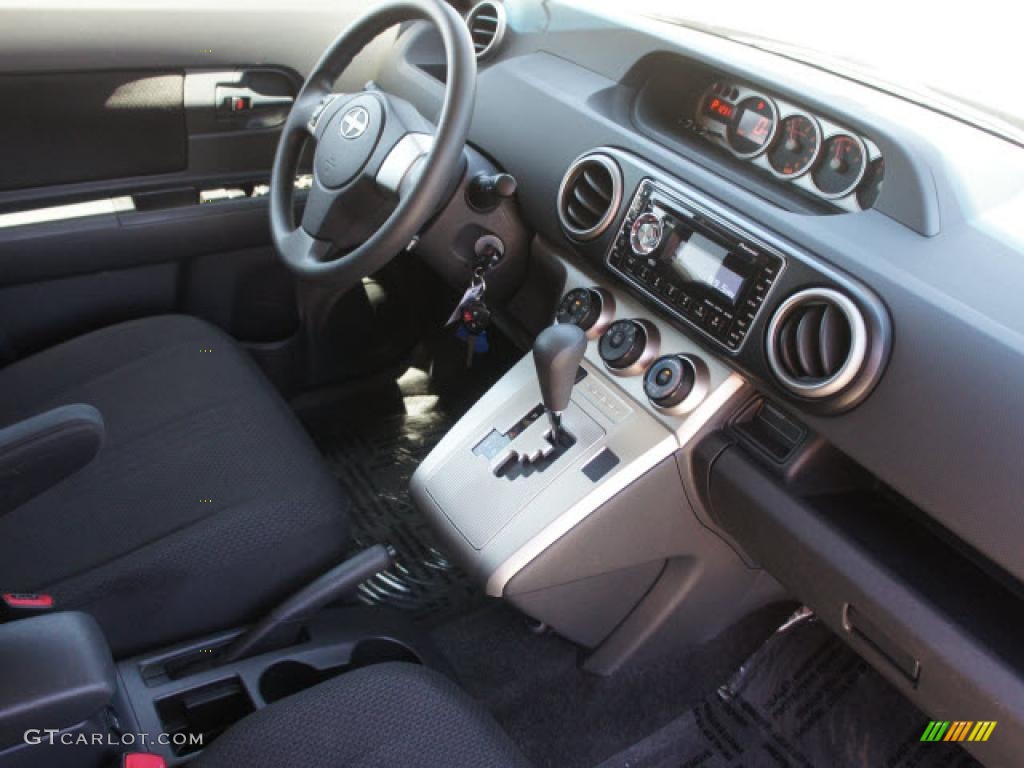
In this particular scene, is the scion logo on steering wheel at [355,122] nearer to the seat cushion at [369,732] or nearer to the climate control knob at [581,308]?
the climate control knob at [581,308]

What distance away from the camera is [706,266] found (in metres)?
1.25

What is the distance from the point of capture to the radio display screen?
48.0 inches

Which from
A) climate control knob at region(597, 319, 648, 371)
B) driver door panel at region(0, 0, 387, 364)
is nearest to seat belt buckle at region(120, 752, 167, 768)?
climate control knob at region(597, 319, 648, 371)

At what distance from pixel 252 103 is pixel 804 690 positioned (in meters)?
1.40

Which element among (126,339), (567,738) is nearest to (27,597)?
(126,339)

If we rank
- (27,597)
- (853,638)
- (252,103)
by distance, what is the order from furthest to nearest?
(252,103) → (853,638) → (27,597)

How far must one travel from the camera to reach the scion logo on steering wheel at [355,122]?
139 centimetres

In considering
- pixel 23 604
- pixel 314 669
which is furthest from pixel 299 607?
pixel 23 604

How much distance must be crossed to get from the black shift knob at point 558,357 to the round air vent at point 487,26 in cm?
66

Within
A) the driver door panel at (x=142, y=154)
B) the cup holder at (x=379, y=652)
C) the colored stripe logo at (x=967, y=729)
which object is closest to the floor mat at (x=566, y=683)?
the cup holder at (x=379, y=652)

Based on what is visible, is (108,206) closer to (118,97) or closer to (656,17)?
(118,97)

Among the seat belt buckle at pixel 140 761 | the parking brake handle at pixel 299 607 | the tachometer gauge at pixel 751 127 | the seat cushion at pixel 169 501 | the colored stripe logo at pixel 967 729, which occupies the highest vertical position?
the tachometer gauge at pixel 751 127

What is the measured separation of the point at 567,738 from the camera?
61.1 inches

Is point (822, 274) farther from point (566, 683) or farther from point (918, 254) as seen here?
point (566, 683)
